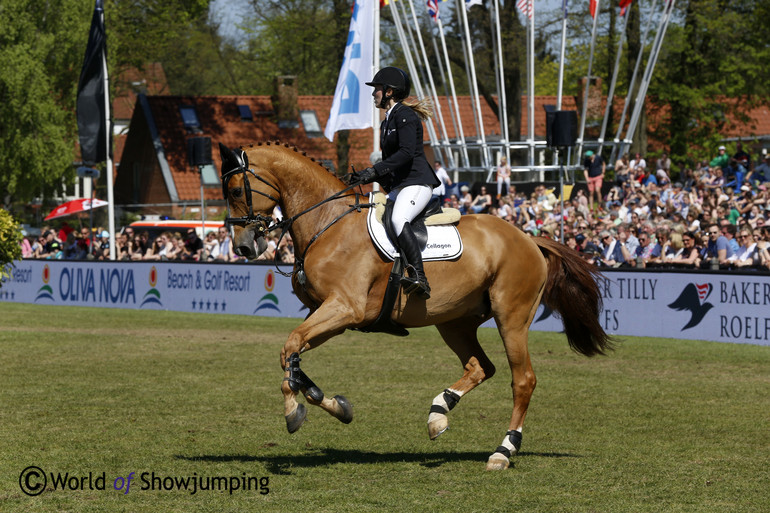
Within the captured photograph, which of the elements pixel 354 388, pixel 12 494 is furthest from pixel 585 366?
pixel 12 494

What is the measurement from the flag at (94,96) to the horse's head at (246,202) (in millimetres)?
22829

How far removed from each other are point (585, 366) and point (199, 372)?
5.55 metres

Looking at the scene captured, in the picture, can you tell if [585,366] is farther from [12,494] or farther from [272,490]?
[12,494]

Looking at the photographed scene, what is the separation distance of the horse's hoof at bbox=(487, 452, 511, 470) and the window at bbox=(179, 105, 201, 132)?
1845 inches

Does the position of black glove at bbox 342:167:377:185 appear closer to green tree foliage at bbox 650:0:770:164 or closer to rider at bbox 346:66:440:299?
rider at bbox 346:66:440:299

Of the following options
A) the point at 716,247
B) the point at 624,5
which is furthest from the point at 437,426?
the point at 624,5

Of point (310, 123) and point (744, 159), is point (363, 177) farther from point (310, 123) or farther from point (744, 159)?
point (310, 123)

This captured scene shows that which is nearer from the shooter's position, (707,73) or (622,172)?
(622,172)

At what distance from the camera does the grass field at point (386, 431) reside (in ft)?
23.8

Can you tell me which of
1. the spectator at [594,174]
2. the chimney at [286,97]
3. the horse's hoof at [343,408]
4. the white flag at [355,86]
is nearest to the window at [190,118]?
the chimney at [286,97]

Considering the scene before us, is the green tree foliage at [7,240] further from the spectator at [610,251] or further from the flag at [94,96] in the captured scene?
the flag at [94,96]

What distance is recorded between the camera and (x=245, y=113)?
54688 mm

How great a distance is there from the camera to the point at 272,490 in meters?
7.41

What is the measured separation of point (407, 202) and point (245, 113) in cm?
4691
